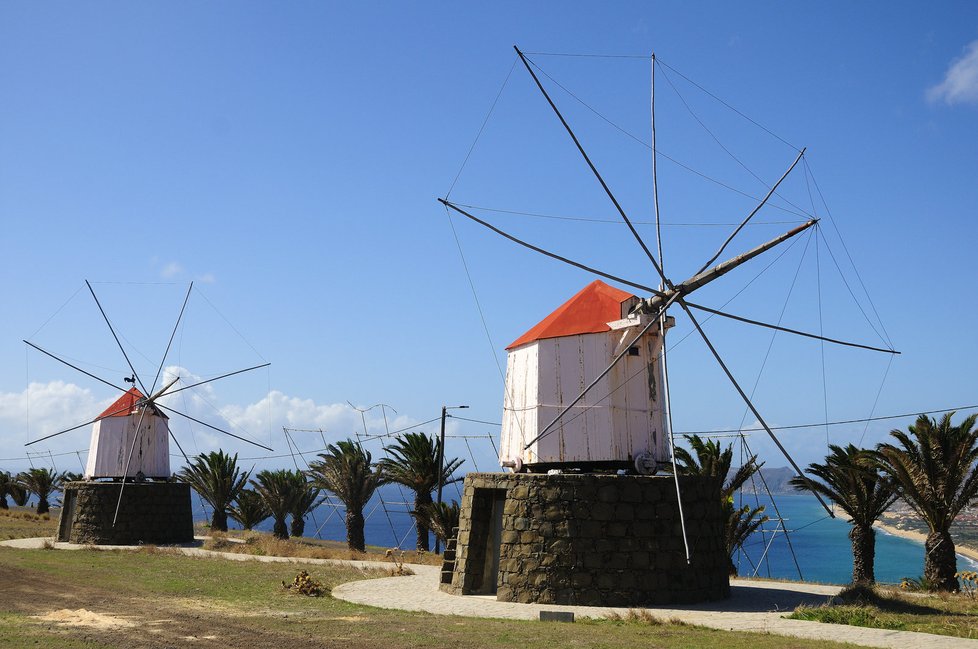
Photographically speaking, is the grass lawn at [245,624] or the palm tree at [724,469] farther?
the palm tree at [724,469]

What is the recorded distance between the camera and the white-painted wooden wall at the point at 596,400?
18.1 m

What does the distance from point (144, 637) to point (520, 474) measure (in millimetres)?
8226

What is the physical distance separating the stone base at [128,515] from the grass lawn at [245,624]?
13.2 metres

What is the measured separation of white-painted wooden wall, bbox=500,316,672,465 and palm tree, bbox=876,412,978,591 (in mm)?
8348

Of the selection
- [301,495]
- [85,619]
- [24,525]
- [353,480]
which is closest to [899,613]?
[85,619]

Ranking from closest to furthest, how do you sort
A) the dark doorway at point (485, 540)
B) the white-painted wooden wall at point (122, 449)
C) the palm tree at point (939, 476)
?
the dark doorway at point (485, 540) < the palm tree at point (939, 476) < the white-painted wooden wall at point (122, 449)

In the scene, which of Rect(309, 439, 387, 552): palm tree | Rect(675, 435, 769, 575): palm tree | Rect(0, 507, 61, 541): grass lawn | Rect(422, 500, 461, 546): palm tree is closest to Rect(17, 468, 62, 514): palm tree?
Rect(0, 507, 61, 541): grass lawn

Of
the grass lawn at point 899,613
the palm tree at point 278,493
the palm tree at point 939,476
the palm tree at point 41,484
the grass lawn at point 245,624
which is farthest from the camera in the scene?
the palm tree at point 41,484

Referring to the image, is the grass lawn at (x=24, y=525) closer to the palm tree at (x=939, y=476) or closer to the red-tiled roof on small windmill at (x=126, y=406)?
the red-tiled roof on small windmill at (x=126, y=406)

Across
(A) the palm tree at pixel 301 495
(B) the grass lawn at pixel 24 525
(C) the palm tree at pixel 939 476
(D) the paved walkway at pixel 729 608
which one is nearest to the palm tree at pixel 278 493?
(A) the palm tree at pixel 301 495

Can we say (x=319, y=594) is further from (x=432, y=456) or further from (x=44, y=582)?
(x=432, y=456)

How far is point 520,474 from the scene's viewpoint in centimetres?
1806

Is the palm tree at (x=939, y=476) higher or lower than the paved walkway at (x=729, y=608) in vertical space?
higher

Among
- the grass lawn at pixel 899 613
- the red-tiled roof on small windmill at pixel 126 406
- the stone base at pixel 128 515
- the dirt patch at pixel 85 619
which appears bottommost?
the dirt patch at pixel 85 619
